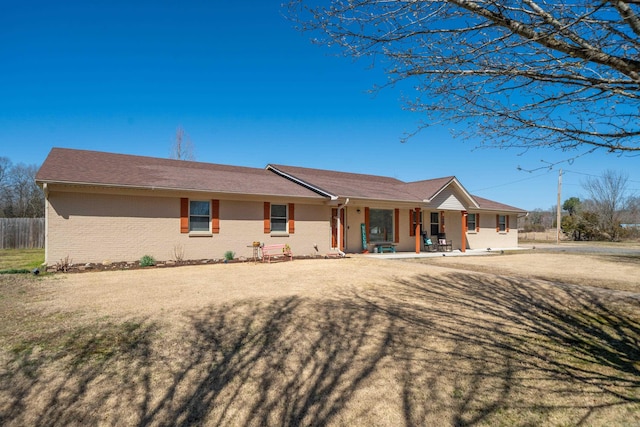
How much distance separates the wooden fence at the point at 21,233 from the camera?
1839 cm

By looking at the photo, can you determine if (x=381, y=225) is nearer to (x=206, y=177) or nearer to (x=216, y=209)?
(x=216, y=209)

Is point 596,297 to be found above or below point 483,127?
below

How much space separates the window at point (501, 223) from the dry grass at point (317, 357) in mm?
17669

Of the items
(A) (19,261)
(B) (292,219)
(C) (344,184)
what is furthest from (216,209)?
(C) (344,184)

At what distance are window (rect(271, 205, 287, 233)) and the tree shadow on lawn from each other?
9031 millimetres

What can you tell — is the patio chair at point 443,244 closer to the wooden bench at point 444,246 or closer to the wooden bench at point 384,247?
the wooden bench at point 444,246

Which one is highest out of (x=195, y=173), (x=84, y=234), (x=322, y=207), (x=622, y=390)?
(x=195, y=173)

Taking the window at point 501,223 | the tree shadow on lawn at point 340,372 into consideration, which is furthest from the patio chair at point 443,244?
the tree shadow on lawn at point 340,372

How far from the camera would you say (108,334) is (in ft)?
15.8

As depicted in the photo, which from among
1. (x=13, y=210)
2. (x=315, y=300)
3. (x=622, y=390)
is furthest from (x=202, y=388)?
(x=13, y=210)

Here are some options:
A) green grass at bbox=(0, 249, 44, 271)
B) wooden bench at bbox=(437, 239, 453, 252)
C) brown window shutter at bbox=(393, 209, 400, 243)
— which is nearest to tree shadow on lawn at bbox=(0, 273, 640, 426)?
green grass at bbox=(0, 249, 44, 271)

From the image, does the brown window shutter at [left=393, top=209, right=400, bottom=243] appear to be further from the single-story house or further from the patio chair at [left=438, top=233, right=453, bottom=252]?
the patio chair at [left=438, top=233, right=453, bottom=252]

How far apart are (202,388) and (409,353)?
237 centimetres

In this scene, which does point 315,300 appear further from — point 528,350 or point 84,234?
point 84,234
